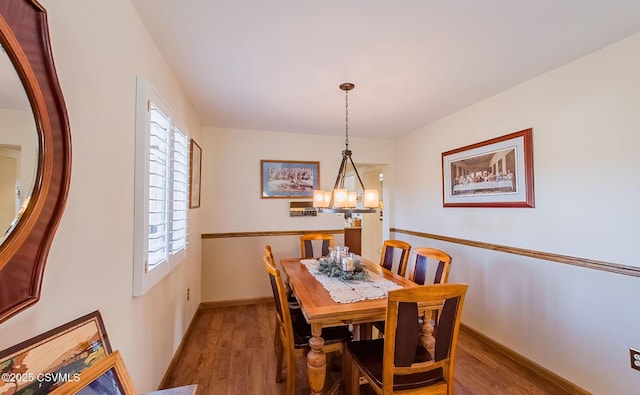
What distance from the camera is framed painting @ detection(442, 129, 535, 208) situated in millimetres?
2348

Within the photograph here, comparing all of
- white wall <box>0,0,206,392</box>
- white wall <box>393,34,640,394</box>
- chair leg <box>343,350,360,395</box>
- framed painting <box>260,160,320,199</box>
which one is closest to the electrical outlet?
white wall <box>393,34,640,394</box>

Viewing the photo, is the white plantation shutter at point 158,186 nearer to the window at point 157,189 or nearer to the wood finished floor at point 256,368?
the window at point 157,189

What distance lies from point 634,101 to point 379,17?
171 centimetres

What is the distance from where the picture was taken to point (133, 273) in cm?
147

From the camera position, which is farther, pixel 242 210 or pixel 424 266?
pixel 242 210

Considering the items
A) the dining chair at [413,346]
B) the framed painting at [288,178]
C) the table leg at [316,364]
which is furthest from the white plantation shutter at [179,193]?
the dining chair at [413,346]

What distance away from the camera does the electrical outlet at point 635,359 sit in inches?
66.1

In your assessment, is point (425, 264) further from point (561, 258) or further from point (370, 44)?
point (370, 44)

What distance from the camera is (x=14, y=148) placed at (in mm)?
718

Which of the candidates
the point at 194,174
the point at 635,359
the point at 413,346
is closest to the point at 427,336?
the point at 413,346

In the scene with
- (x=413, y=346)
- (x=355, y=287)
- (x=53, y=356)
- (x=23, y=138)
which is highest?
(x=23, y=138)

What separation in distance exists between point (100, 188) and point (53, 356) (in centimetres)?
63

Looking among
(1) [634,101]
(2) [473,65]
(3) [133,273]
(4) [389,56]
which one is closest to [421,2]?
(4) [389,56]

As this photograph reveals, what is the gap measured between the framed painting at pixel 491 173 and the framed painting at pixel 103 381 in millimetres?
2865
